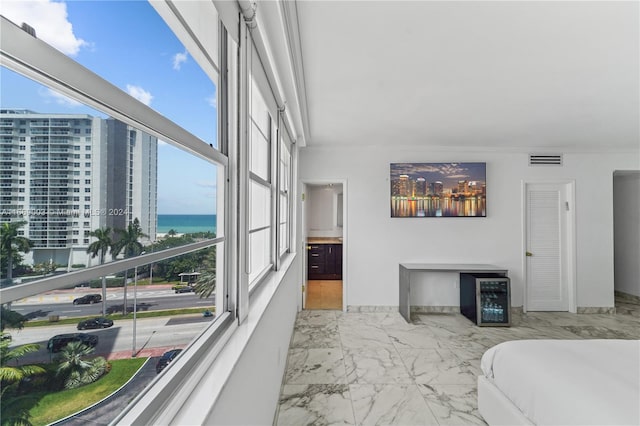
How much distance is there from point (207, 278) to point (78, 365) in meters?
0.64

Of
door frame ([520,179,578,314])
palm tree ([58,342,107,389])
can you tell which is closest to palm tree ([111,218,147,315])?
palm tree ([58,342,107,389])

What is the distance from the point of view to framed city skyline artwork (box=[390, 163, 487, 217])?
4332mm

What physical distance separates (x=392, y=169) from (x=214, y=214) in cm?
362

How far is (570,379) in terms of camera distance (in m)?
1.50

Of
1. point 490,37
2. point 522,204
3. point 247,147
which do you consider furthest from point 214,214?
point 522,204

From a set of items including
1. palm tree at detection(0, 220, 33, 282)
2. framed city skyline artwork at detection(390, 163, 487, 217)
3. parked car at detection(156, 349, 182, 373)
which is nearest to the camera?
palm tree at detection(0, 220, 33, 282)

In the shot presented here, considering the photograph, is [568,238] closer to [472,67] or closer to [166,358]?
[472,67]

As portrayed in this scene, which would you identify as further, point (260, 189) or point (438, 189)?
point (438, 189)

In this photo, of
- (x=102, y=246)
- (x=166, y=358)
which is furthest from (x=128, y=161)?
(x=166, y=358)

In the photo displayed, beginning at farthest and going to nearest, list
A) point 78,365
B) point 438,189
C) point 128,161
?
point 438,189 < point 128,161 < point 78,365

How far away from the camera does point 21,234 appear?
39 centimetres

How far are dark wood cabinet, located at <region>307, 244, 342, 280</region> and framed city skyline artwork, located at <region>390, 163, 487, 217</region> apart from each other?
2444mm

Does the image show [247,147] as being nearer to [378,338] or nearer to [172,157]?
[172,157]

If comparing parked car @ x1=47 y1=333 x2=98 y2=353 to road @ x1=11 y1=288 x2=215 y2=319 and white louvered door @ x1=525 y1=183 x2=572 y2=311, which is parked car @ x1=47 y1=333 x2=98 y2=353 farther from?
white louvered door @ x1=525 y1=183 x2=572 y2=311
